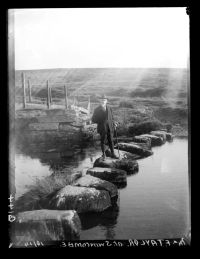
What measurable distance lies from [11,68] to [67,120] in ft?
2.45

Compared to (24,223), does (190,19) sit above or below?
above

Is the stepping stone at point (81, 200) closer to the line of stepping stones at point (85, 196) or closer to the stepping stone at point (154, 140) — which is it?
the line of stepping stones at point (85, 196)

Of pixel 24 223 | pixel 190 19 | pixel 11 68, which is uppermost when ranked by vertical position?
pixel 190 19

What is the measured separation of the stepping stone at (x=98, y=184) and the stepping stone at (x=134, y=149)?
39cm

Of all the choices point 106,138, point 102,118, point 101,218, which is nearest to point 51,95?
point 102,118

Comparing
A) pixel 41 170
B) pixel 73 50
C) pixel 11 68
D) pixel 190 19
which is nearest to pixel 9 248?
Result: pixel 41 170

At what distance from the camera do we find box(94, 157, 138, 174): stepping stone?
335 centimetres

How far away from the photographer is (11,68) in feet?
10.9

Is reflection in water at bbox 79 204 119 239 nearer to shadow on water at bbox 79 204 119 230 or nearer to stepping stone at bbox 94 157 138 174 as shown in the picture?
shadow on water at bbox 79 204 119 230

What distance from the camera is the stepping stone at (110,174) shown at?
10.8 feet

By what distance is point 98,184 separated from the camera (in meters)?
3.26

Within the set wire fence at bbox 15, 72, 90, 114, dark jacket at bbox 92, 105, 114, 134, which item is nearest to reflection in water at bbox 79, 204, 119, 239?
dark jacket at bbox 92, 105, 114, 134

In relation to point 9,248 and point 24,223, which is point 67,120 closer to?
point 24,223

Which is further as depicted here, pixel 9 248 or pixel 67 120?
pixel 67 120
